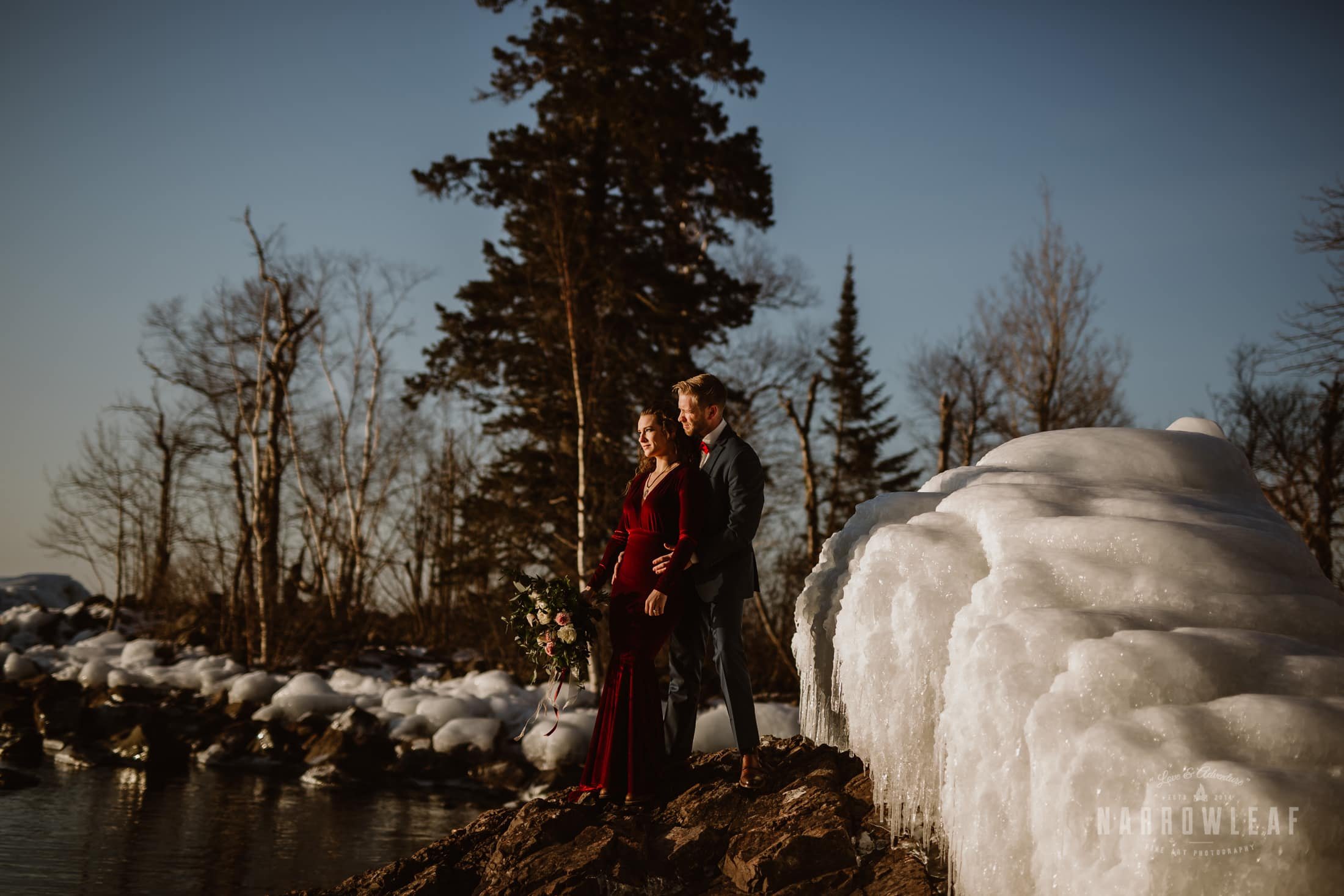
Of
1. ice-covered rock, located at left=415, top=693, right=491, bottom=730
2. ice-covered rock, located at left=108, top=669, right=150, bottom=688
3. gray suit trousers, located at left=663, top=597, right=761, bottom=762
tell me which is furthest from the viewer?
ice-covered rock, located at left=108, top=669, right=150, bottom=688

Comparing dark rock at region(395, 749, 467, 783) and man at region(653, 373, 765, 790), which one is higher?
man at region(653, 373, 765, 790)

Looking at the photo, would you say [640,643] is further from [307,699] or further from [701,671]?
[307,699]

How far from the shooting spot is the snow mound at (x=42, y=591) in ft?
88.3

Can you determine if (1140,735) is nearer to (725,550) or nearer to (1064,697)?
(1064,697)

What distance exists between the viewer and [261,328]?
17.5 metres

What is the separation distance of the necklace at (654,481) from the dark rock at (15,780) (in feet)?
25.7

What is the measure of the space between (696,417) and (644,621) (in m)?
1.05

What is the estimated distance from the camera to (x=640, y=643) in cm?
475

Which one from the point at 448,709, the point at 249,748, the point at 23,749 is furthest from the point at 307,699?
the point at 23,749

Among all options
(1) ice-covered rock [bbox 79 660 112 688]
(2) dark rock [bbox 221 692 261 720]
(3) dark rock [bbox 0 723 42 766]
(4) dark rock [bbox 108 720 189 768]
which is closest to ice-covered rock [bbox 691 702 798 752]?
(4) dark rock [bbox 108 720 189 768]

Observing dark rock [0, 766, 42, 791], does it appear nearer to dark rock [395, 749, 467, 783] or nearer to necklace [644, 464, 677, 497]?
dark rock [395, 749, 467, 783]

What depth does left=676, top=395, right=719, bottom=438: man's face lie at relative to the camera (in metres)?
4.91

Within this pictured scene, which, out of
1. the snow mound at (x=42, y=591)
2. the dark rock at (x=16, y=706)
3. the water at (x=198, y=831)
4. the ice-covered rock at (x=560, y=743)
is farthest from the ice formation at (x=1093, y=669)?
the snow mound at (x=42, y=591)

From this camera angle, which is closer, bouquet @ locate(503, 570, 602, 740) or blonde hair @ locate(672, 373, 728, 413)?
blonde hair @ locate(672, 373, 728, 413)
